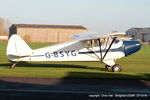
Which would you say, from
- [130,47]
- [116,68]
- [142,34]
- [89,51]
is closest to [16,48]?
[89,51]

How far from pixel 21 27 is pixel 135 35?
4148 cm

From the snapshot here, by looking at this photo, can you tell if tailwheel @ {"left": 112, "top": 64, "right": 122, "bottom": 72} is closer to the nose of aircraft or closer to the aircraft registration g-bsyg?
the aircraft registration g-bsyg

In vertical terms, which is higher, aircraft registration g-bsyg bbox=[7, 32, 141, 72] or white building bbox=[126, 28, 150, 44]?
aircraft registration g-bsyg bbox=[7, 32, 141, 72]

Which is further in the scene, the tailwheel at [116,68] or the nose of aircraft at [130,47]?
the nose of aircraft at [130,47]

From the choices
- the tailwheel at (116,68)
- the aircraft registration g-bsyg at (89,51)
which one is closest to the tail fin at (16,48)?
the aircraft registration g-bsyg at (89,51)

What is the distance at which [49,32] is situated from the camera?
9862 cm

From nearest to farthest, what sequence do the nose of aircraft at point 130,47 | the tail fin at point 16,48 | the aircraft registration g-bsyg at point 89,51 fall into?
the tail fin at point 16,48, the aircraft registration g-bsyg at point 89,51, the nose of aircraft at point 130,47

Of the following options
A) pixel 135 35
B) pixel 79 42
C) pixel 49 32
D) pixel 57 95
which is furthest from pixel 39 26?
pixel 57 95

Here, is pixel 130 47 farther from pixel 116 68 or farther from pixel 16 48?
pixel 16 48

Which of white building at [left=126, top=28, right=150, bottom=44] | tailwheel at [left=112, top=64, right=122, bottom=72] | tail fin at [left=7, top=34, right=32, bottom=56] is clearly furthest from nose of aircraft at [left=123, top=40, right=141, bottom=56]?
white building at [left=126, top=28, right=150, bottom=44]

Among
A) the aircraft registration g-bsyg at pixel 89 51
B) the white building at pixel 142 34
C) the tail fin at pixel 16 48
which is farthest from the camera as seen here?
the white building at pixel 142 34

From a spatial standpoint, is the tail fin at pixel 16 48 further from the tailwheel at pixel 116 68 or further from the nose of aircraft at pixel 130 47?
the nose of aircraft at pixel 130 47

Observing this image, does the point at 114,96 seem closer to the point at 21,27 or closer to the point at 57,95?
the point at 57,95

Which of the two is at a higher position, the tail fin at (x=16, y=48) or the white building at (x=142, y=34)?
the tail fin at (x=16, y=48)
